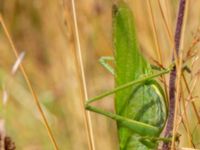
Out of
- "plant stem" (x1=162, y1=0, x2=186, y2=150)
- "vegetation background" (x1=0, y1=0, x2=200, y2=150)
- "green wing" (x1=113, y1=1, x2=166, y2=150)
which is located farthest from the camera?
"vegetation background" (x1=0, y1=0, x2=200, y2=150)

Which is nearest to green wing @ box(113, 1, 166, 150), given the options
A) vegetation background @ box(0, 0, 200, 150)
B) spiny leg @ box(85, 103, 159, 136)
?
spiny leg @ box(85, 103, 159, 136)

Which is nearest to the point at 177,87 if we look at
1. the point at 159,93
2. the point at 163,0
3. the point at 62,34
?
the point at 159,93

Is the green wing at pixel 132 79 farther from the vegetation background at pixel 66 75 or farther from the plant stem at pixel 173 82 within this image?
the vegetation background at pixel 66 75

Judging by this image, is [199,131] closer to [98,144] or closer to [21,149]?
[98,144]

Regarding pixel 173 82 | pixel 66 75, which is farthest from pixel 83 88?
pixel 66 75

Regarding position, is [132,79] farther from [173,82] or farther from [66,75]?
[66,75]

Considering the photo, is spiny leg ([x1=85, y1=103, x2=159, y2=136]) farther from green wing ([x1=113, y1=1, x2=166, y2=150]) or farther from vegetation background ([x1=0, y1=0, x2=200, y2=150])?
vegetation background ([x1=0, y1=0, x2=200, y2=150])
